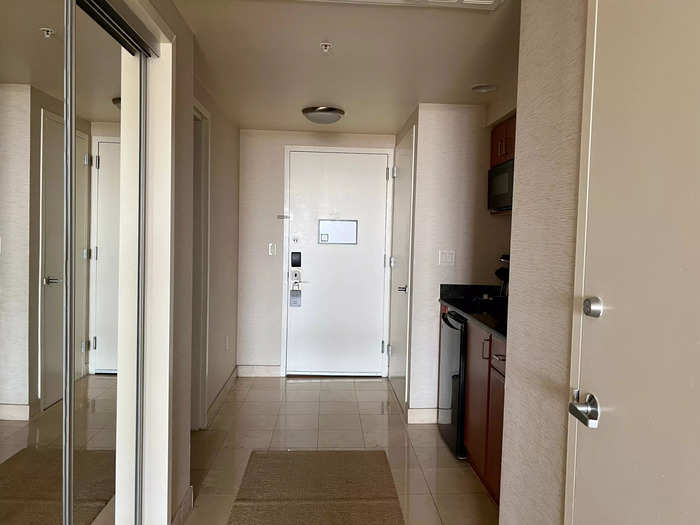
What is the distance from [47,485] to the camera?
119 centimetres

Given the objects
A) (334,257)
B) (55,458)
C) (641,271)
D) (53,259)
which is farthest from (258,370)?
(641,271)

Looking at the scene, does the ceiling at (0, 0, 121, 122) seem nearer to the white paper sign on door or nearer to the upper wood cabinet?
the upper wood cabinet

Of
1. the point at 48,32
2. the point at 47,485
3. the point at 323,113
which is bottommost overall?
the point at 47,485

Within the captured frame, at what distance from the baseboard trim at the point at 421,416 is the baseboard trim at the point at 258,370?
1.51m

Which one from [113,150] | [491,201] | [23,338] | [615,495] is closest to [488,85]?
[491,201]

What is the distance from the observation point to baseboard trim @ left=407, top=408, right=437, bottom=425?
325cm

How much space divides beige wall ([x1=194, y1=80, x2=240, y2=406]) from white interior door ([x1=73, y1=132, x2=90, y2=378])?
1.56m

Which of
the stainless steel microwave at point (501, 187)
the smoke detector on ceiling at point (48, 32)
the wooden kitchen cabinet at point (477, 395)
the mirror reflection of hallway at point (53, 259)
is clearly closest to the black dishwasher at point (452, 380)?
the wooden kitchen cabinet at point (477, 395)

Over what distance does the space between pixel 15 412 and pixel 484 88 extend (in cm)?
273

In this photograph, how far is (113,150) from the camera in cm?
152

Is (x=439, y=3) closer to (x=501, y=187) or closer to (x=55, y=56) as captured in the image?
(x=55, y=56)

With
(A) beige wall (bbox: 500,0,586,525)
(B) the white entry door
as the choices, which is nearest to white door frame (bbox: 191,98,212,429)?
(B) the white entry door

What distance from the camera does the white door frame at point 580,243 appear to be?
3.27 feet

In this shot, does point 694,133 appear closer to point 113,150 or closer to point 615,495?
point 615,495
